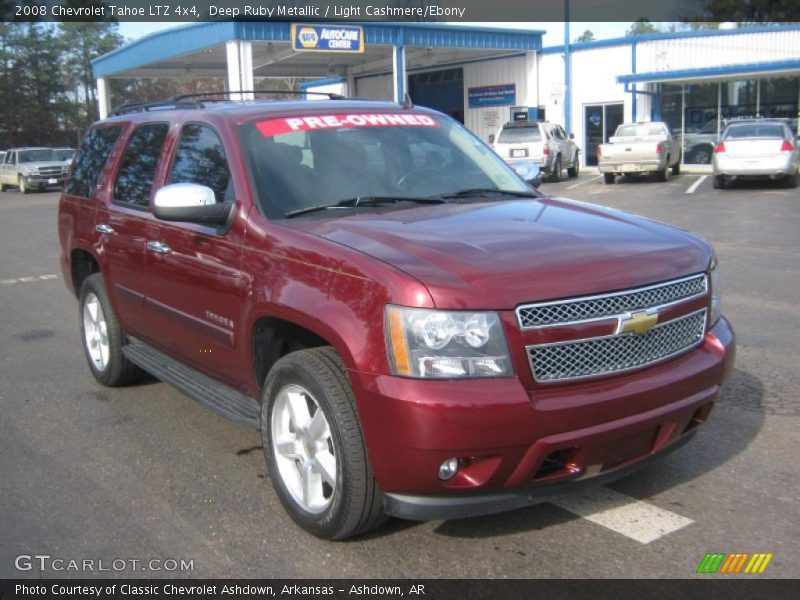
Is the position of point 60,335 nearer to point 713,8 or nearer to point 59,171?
point 59,171

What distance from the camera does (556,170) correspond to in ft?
82.6

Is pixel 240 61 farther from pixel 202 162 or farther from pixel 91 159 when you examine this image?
pixel 202 162

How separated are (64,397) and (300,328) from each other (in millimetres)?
2851

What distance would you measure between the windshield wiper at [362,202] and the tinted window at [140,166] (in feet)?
4.63

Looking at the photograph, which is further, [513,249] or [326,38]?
[326,38]

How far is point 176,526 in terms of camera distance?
12.0 feet

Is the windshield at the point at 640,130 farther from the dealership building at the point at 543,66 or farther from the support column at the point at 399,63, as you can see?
the support column at the point at 399,63

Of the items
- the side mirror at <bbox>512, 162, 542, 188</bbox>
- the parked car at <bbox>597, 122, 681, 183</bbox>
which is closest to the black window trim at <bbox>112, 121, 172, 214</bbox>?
the side mirror at <bbox>512, 162, 542, 188</bbox>

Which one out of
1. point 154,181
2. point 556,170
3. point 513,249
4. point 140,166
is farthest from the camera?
point 556,170

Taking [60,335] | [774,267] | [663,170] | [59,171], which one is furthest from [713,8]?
[60,335]

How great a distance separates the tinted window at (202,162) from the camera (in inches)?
165

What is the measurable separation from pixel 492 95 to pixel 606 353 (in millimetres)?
32636

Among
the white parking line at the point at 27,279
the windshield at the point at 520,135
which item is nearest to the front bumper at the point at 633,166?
the windshield at the point at 520,135

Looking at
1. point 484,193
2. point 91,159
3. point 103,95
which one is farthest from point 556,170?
point 103,95
